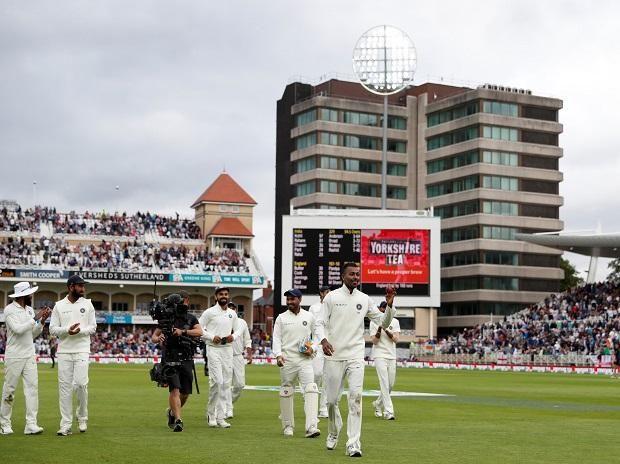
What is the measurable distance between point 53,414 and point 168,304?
491 cm

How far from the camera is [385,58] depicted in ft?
256

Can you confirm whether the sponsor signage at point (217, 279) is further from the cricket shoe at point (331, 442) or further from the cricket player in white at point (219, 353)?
the cricket shoe at point (331, 442)

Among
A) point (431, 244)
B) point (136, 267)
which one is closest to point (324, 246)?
point (431, 244)

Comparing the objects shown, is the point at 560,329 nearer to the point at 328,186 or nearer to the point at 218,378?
the point at 328,186

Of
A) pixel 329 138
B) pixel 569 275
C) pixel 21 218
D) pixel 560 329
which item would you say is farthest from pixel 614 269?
pixel 21 218

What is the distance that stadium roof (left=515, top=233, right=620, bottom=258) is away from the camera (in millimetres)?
74938

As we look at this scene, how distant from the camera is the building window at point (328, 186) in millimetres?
108062

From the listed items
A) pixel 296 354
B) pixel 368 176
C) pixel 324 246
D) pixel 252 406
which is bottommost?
pixel 252 406

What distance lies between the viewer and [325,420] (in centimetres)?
1958

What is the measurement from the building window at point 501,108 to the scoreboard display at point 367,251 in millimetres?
35531

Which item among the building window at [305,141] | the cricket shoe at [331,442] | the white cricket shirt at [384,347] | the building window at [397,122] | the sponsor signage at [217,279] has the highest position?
the building window at [397,122]

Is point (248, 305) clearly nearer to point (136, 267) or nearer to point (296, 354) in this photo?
point (136, 267)

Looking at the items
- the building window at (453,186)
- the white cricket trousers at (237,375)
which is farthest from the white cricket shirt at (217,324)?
the building window at (453,186)

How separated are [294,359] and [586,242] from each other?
63.1 meters
